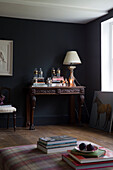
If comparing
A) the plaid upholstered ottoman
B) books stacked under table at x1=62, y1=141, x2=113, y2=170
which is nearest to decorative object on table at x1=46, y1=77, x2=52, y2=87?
the plaid upholstered ottoman

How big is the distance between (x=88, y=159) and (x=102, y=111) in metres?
3.40

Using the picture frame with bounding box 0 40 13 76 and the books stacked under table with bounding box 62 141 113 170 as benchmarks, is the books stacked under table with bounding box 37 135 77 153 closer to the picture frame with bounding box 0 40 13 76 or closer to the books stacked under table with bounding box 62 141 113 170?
the books stacked under table with bounding box 62 141 113 170

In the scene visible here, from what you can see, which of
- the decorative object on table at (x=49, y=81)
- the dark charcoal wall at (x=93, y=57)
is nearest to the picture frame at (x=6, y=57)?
the decorative object on table at (x=49, y=81)

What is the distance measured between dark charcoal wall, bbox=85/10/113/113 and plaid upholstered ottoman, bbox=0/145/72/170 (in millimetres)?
3663

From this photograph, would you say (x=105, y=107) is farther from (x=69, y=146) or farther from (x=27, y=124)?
(x=69, y=146)

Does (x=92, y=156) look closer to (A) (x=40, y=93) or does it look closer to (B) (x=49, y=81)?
(A) (x=40, y=93)

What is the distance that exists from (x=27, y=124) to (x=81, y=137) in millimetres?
1535

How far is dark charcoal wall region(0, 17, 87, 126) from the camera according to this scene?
515 centimetres

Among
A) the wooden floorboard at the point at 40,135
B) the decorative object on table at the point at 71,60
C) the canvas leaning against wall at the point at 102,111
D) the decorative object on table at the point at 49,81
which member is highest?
the decorative object on table at the point at 71,60

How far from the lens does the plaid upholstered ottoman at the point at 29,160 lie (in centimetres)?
144

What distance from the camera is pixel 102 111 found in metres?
4.76

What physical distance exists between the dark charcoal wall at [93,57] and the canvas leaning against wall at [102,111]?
1.14ft

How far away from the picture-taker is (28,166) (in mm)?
1451

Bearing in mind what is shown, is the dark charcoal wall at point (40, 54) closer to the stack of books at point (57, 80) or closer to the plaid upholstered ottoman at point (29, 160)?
the stack of books at point (57, 80)
